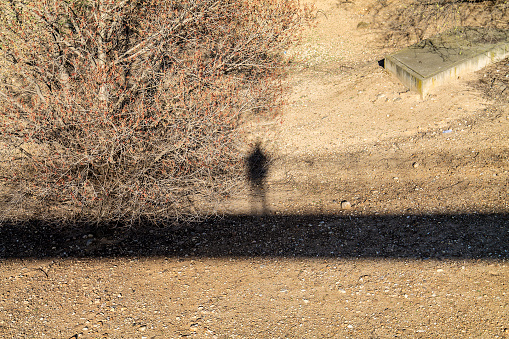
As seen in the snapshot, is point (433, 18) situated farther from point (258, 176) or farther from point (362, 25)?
point (258, 176)

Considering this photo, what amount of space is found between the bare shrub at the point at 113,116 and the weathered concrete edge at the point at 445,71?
A: 9.47 feet

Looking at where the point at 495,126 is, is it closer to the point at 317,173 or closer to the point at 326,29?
the point at 317,173

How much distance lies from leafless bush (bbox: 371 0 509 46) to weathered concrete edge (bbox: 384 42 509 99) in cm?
104

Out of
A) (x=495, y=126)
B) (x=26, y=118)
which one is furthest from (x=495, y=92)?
(x=26, y=118)

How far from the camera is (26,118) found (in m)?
6.80

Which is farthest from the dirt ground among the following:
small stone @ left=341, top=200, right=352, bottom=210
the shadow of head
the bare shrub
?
the bare shrub

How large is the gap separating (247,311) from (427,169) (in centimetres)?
361

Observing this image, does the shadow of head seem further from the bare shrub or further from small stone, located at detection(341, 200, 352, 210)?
small stone, located at detection(341, 200, 352, 210)

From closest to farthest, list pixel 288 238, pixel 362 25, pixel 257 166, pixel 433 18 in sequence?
pixel 288 238 < pixel 257 166 < pixel 433 18 < pixel 362 25

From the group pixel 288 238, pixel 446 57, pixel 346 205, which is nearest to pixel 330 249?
pixel 288 238

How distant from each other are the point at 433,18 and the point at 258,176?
18.2 feet

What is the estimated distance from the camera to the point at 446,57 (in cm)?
830

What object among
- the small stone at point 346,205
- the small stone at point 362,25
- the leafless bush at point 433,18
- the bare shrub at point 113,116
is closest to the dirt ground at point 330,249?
the small stone at point 346,205

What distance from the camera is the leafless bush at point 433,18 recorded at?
943cm
